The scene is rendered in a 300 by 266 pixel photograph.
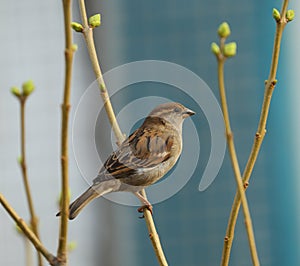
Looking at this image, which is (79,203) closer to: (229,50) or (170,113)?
(170,113)

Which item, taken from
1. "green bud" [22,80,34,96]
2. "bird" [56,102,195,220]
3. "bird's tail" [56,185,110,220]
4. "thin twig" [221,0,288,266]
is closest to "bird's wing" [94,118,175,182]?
"bird" [56,102,195,220]

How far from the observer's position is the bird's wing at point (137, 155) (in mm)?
1354

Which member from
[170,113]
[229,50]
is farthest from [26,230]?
[170,113]

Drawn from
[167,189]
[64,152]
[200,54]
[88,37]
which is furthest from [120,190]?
[200,54]

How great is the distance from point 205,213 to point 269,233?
1.20ft

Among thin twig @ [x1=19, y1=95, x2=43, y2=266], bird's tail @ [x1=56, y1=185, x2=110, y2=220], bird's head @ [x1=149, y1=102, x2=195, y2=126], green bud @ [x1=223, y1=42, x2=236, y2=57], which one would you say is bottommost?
bird's tail @ [x1=56, y1=185, x2=110, y2=220]

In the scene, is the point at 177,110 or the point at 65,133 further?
the point at 177,110

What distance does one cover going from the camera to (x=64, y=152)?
84 centimetres

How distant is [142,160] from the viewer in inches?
55.1

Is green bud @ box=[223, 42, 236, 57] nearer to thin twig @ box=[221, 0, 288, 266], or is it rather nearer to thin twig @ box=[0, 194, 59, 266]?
thin twig @ box=[221, 0, 288, 266]

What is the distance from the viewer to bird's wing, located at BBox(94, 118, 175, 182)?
1354mm

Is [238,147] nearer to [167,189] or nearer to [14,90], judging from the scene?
[167,189]

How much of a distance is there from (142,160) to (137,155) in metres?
0.03

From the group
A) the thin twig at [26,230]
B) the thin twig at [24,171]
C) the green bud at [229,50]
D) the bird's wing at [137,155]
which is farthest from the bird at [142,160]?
the green bud at [229,50]
